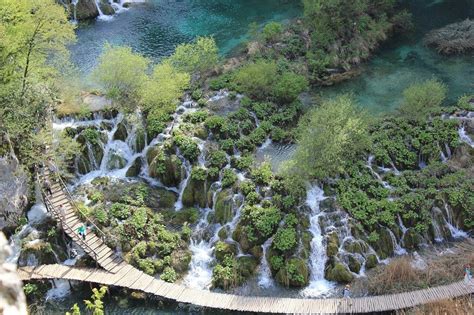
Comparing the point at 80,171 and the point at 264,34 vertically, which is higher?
the point at 264,34

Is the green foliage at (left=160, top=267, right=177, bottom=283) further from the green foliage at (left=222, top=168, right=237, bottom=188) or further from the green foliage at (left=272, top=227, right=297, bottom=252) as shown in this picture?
the green foliage at (left=222, top=168, right=237, bottom=188)

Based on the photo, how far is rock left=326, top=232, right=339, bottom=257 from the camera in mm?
36250

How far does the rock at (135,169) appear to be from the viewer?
43281 millimetres

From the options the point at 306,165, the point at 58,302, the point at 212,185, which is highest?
the point at 306,165

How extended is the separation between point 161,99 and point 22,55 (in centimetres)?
1186

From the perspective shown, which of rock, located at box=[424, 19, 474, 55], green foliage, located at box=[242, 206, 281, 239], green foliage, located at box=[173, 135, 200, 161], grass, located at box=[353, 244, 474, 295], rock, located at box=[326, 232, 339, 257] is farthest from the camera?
rock, located at box=[424, 19, 474, 55]

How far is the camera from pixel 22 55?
40.4 m

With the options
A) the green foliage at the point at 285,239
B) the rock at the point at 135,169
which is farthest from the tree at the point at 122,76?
the green foliage at the point at 285,239

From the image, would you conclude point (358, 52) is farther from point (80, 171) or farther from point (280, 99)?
point (80, 171)

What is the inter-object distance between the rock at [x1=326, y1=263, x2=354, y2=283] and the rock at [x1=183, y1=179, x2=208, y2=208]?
11.6 metres

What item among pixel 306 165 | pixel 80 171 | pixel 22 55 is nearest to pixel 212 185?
pixel 306 165

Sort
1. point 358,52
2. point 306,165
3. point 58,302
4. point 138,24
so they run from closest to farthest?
point 58,302 < point 306,165 < point 358,52 < point 138,24

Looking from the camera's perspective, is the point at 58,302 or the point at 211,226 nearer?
the point at 58,302

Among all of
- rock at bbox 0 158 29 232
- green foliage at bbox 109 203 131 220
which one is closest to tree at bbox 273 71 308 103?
green foliage at bbox 109 203 131 220
